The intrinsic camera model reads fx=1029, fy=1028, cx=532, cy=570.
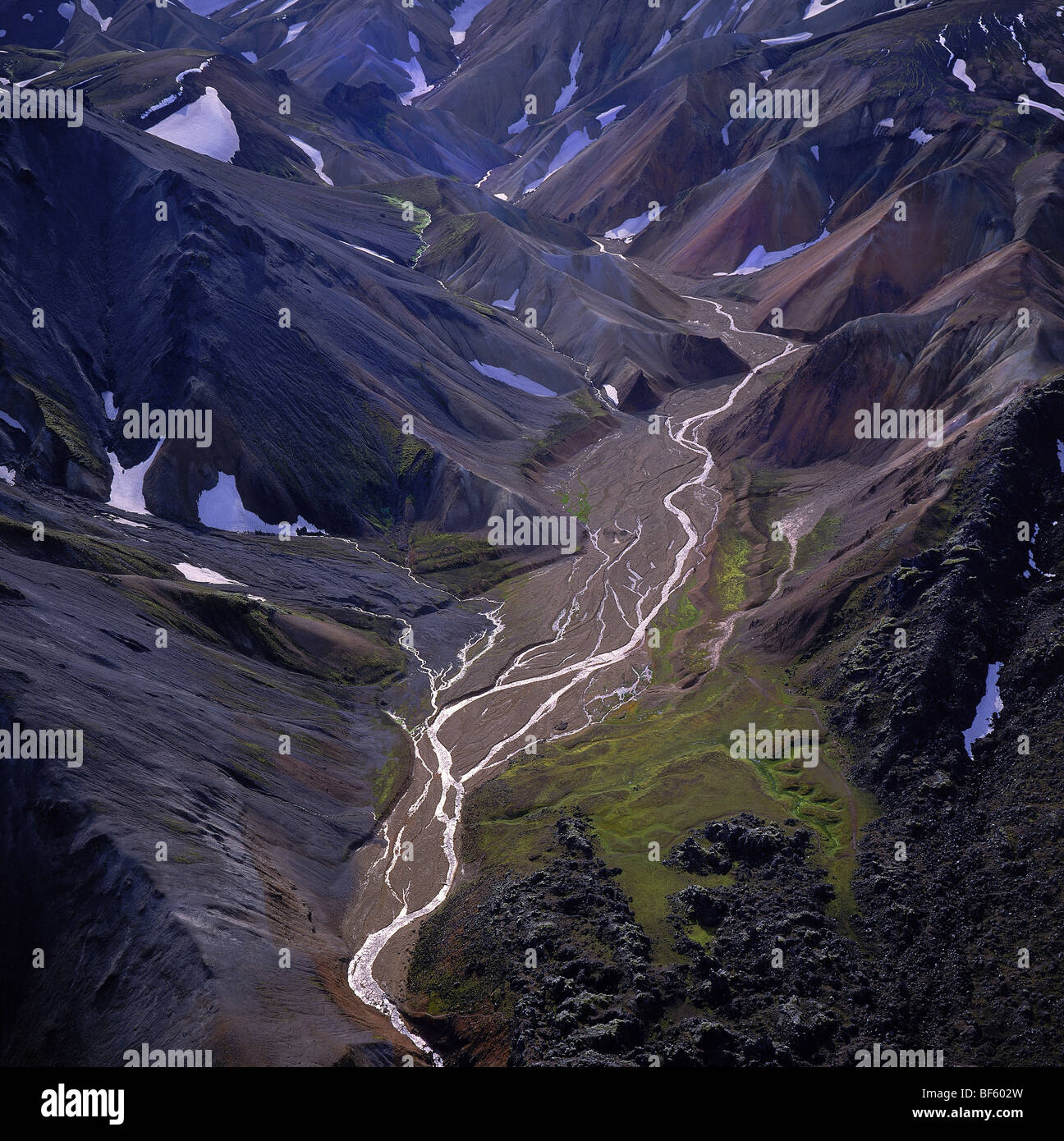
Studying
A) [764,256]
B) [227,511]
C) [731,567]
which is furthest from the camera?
[764,256]

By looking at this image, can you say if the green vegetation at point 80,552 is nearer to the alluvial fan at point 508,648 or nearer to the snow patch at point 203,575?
the alluvial fan at point 508,648

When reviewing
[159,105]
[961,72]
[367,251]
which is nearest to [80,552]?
[367,251]

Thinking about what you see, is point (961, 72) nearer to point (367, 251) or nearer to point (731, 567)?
point (367, 251)

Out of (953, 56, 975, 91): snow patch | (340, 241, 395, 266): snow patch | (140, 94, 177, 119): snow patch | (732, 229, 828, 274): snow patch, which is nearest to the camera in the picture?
(340, 241, 395, 266): snow patch

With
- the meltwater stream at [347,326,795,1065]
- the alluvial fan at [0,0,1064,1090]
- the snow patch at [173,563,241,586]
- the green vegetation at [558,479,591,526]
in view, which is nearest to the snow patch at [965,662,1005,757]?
the alluvial fan at [0,0,1064,1090]

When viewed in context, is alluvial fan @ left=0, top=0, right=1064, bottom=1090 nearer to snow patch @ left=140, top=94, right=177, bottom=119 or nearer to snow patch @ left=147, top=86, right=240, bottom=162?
snow patch @ left=147, top=86, right=240, bottom=162

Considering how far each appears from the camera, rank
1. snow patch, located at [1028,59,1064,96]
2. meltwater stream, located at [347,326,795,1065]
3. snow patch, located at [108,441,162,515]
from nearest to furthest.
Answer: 1. meltwater stream, located at [347,326,795,1065]
2. snow patch, located at [108,441,162,515]
3. snow patch, located at [1028,59,1064,96]

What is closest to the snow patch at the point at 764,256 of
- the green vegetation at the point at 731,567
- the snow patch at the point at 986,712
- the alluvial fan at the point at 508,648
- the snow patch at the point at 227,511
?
the alluvial fan at the point at 508,648

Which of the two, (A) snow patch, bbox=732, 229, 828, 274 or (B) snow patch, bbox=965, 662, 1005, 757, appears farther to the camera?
(A) snow patch, bbox=732, 229, 828, 274
